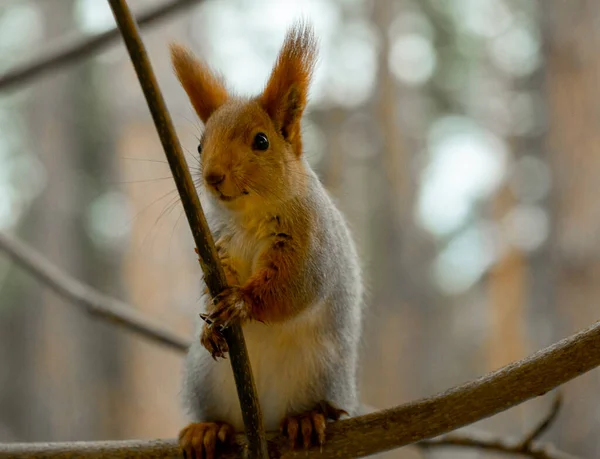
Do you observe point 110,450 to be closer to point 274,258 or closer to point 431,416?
point 274,258

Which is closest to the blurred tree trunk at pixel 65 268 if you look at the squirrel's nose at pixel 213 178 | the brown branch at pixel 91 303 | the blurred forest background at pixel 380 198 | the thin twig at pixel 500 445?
the blurred forest background at pixel 380 198

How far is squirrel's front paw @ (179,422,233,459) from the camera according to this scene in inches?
52.6

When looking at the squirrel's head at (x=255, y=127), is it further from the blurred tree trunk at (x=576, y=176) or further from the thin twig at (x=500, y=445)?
the blurred tree trunk at (x=576, y=176)

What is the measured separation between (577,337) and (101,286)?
4.66 meters

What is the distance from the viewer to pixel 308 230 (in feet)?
4.46

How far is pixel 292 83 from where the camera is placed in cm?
138

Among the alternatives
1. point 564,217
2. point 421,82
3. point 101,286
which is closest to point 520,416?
point 564,217

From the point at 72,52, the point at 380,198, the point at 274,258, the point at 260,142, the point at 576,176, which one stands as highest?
the point at 380,198

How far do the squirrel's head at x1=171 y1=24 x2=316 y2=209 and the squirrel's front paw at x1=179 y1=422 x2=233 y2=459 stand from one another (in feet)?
1.39

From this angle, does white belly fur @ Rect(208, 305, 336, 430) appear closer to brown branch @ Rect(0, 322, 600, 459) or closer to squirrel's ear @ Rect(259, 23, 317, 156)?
brown branch @ Rect(0, 322, 600, 459)

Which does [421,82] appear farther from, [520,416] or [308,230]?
[308,230]

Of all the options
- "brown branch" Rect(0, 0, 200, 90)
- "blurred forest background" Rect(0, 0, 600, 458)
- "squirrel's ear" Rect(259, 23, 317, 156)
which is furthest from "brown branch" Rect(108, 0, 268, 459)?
"blurred forest background" Rect(0, 0, 600, 458)

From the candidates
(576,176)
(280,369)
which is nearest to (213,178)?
(280,369)

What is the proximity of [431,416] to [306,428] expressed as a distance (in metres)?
0.26
